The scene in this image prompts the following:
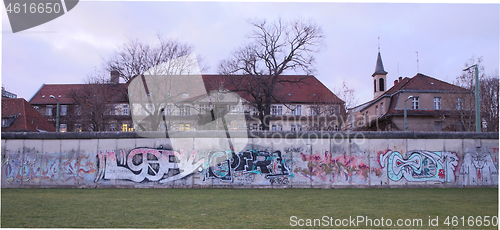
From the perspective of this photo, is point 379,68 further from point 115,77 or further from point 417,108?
point 115,77

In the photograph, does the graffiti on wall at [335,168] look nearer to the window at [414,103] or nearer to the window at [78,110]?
the window at [78,110]

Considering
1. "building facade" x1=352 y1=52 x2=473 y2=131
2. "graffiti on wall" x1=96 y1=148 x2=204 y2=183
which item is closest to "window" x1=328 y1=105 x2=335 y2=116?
"building facade" x1=352 y1=52 x2=473 y2=131

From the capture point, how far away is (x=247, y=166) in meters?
18.0

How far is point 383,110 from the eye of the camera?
5278 cm

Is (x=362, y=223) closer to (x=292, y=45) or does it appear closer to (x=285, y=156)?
(x=285, y=156)

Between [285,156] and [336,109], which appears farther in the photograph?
[336,109]

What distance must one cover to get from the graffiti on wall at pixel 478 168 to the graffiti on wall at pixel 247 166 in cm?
815

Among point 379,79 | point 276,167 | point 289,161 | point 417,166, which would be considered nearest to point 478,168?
point 417,166

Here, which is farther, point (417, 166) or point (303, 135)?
point (303, 135)

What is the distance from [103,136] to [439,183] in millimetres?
15759

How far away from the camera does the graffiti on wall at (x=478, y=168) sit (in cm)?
1786

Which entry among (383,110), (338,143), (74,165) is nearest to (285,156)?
(338,143)

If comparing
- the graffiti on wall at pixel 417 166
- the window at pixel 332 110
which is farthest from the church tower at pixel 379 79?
the graffiti on wall at pixel 417 166

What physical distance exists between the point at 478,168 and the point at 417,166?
2.86 meters
